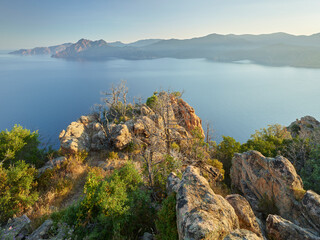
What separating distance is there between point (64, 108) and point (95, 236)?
13013 cm

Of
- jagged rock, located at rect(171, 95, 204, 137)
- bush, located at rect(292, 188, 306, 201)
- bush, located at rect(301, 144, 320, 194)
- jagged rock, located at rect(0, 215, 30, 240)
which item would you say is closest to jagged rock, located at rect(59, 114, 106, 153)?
jagged rock, located at rect(0, 215, 30, 240)

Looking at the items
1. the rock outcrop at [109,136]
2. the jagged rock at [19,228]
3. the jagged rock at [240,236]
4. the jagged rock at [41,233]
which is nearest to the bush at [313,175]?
the rock outcrop at [109,136]

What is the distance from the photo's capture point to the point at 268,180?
11.0 metres

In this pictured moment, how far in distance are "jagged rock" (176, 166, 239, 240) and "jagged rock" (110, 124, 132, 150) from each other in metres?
13.9

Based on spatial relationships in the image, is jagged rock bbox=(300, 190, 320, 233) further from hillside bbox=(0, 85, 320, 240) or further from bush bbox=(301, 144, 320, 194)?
bush bbox=(301, 144, 320, 194)

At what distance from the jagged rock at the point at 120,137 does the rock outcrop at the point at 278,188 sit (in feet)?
39.8

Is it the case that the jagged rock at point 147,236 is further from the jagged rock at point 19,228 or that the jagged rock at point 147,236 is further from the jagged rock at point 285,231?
the jagged rock at point 19,228

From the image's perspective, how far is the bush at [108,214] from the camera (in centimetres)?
610

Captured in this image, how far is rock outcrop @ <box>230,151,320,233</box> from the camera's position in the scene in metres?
7.98

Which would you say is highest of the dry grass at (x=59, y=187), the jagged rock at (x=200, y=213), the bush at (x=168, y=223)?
the jagged rock at (x=200, y=213)

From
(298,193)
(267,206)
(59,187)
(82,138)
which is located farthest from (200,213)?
(82,138)

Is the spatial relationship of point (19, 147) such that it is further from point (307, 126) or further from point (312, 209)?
point (307, 126)

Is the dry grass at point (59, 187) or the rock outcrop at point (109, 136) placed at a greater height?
the rock outcrop at point (109, 136)

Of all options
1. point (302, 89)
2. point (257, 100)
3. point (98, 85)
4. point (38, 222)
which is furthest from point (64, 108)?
point (302, 89)
